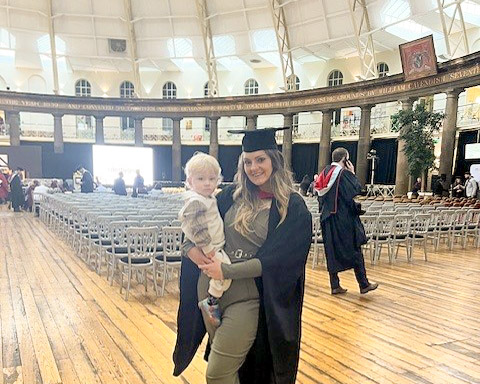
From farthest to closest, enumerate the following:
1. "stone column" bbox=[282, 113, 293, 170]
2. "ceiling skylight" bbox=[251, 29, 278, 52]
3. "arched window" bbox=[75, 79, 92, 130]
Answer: "arched window" bbox=[75, 79, 92, 130], "ceiling skylight" bbox=[251, 29, 278, 52], "stone column" bbox=[282, 113, 293, 170]

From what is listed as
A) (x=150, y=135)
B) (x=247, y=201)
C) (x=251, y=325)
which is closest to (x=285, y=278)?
(x=251, y=325)

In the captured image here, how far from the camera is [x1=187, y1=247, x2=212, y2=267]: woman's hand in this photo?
1563mm

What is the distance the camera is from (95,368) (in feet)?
9.34

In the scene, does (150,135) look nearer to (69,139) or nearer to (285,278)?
(69,139)

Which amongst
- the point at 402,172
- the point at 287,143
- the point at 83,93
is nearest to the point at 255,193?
the point at 402,172

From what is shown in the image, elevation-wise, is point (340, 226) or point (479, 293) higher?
point (340, 226)

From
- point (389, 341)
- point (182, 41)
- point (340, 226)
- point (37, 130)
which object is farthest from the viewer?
point (37, 130)

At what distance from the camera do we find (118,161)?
2036cm

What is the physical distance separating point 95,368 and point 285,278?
2004 millimetres

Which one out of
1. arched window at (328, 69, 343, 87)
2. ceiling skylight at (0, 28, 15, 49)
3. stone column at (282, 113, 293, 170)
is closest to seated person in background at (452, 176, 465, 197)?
stone column at (282, 113, 293, 170)

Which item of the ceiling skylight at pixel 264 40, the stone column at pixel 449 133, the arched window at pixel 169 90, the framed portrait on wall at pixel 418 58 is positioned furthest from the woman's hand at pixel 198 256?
the arched window at pixel 169 90

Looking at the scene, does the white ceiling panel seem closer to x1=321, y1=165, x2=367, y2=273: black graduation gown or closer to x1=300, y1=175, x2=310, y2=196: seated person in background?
x1=300, y1=175, x2=310, y2=196: seated person in background

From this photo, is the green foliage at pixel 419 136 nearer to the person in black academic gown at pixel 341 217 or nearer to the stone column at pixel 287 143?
the stone column at pixel 287 143

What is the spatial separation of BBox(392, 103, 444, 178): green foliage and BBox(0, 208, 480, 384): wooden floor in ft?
28.5
